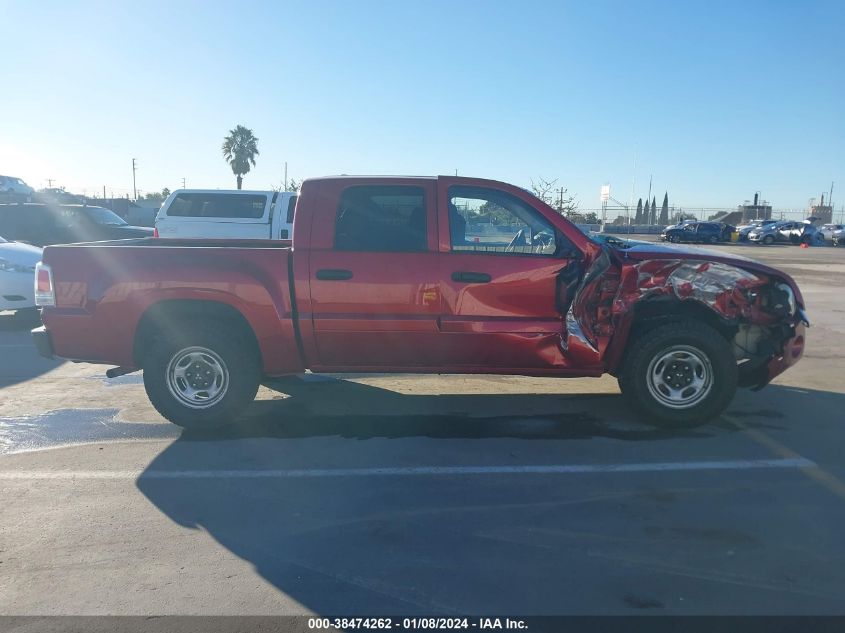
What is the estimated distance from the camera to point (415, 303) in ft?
17.6

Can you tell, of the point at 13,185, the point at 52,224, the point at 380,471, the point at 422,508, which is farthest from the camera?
the point at 13,185

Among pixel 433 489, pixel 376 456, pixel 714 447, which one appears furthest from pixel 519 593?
pixel 714 447

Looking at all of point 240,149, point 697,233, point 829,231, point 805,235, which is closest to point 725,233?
point 697,233

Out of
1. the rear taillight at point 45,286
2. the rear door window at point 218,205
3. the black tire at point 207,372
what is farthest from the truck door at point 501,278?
the rear door window at point 218,205

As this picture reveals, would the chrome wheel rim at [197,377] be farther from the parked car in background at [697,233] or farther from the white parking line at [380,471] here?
the parked car in background at [697,233]

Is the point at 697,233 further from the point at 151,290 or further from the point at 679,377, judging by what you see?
the point at 151,290

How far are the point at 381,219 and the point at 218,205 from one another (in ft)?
32.9

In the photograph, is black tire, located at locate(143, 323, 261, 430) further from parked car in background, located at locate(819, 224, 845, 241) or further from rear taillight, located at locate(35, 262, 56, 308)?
parked car in background, located at locate(819, 224, 845, 241)

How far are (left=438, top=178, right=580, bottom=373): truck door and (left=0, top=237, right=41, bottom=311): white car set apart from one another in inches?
307

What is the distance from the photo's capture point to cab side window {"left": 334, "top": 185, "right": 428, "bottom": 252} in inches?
214

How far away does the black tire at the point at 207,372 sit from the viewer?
5.40 meters

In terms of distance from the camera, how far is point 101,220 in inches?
738

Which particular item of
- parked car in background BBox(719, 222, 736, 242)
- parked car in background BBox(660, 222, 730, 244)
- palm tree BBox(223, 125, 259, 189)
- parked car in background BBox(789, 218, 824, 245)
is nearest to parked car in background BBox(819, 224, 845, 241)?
parked car in background BBox(789, 218, 824, 245)

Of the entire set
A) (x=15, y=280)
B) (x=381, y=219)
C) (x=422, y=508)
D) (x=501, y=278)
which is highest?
(x=381, y=219)
